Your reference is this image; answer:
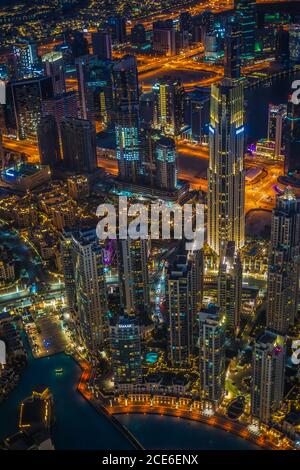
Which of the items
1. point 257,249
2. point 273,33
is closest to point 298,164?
point 257,249

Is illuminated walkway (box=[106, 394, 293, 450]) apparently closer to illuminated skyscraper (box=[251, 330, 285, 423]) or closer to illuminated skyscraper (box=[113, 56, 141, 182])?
illuminated skyscraper (box=[251, 330, 285, 423])

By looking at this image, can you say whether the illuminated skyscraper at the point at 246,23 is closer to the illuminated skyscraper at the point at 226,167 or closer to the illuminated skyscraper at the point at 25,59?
the illuminated skyscraper at the point at 25,59

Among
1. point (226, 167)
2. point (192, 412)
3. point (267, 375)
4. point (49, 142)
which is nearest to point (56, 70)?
point (49, 142)

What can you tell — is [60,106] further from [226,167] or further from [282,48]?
[282,48]

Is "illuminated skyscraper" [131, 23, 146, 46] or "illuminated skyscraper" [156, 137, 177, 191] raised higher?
"illuminated skyscraper" [131, 23, 146, 46]

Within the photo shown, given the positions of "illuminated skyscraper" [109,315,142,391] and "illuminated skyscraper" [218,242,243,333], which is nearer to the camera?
"illuminated skyscraper" [109,315,142,391]

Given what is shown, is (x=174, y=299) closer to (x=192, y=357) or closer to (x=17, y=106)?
(x=192, y=357)

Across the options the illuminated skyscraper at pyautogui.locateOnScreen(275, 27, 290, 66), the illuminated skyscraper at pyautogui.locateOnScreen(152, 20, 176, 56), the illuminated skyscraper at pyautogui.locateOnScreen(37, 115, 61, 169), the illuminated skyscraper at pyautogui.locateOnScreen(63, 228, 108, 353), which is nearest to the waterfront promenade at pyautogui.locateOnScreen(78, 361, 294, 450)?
the illuminated skyscraper at pyautogui.locateOnScreen(63, 228, 108, 353)
